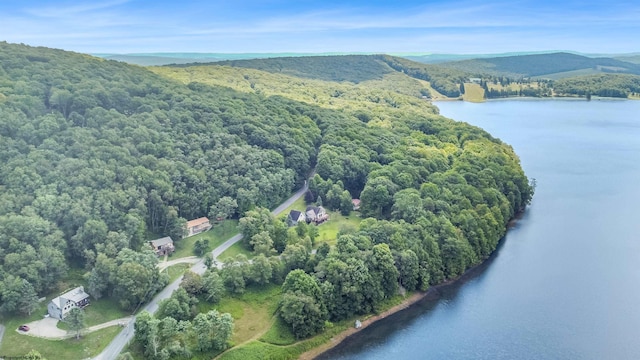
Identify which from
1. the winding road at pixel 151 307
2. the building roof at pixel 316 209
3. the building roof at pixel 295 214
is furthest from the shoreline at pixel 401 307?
the building roof at pixel 295 214

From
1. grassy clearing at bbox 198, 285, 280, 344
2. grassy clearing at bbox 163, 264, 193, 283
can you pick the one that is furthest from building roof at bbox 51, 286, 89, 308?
grassy clearing at bbox 198, 285, 280, 344

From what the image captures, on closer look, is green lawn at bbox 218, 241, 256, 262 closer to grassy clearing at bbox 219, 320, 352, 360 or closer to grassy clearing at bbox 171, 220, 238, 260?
grassy clearing at bbox 171, 220, 238, 260

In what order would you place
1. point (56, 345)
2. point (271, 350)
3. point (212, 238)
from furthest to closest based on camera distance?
point (212, 238) → point (271, 350) → point (56, 345)

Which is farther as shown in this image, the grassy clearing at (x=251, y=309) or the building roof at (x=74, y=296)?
the grassy clearing at (x=251, y=309)

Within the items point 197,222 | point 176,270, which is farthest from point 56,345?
point 197,222

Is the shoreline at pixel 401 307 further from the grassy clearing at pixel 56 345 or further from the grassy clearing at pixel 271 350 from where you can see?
the grassy clearing at pixel 56 345

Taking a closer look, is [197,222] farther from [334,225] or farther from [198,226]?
[334,225]

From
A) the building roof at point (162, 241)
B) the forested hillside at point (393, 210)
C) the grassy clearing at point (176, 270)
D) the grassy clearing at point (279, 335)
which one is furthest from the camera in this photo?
the building roof at point (162, 241)
